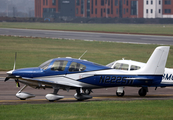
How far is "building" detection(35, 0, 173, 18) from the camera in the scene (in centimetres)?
14150

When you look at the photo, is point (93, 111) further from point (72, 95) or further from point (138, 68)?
point (138, 68)

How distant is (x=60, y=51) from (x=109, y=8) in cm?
11225

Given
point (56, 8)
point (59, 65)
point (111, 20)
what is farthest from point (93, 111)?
point (56, 8)

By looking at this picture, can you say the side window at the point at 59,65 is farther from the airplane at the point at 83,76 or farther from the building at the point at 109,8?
the building at the point at 109,8

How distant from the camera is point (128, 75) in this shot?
17.2m

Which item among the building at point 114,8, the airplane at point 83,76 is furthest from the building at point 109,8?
the airplane at point 83,76

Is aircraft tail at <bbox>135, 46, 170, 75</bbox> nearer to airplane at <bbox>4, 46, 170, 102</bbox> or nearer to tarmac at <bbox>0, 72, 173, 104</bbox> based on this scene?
airplane at <bbox>4, 46, 170, 102</bbox>

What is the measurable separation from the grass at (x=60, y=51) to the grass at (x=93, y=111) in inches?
667

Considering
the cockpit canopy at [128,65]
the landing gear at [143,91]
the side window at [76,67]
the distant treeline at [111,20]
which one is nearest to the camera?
the side window at [76,67]

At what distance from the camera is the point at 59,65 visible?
17.4 metres

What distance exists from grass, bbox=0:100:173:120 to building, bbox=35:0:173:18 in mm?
128838

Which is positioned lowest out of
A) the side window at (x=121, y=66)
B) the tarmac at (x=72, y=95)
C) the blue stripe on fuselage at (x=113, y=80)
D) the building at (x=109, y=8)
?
the tarmac at (x=72, y=95)

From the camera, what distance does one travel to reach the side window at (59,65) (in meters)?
17.3

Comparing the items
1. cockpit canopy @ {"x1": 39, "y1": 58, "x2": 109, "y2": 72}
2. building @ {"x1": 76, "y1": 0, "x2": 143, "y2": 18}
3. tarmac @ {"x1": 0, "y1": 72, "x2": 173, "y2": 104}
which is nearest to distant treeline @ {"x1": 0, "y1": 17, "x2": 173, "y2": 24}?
building @ {"x1": 76, "y1": 0, "x2": 143, "y2": 18}
